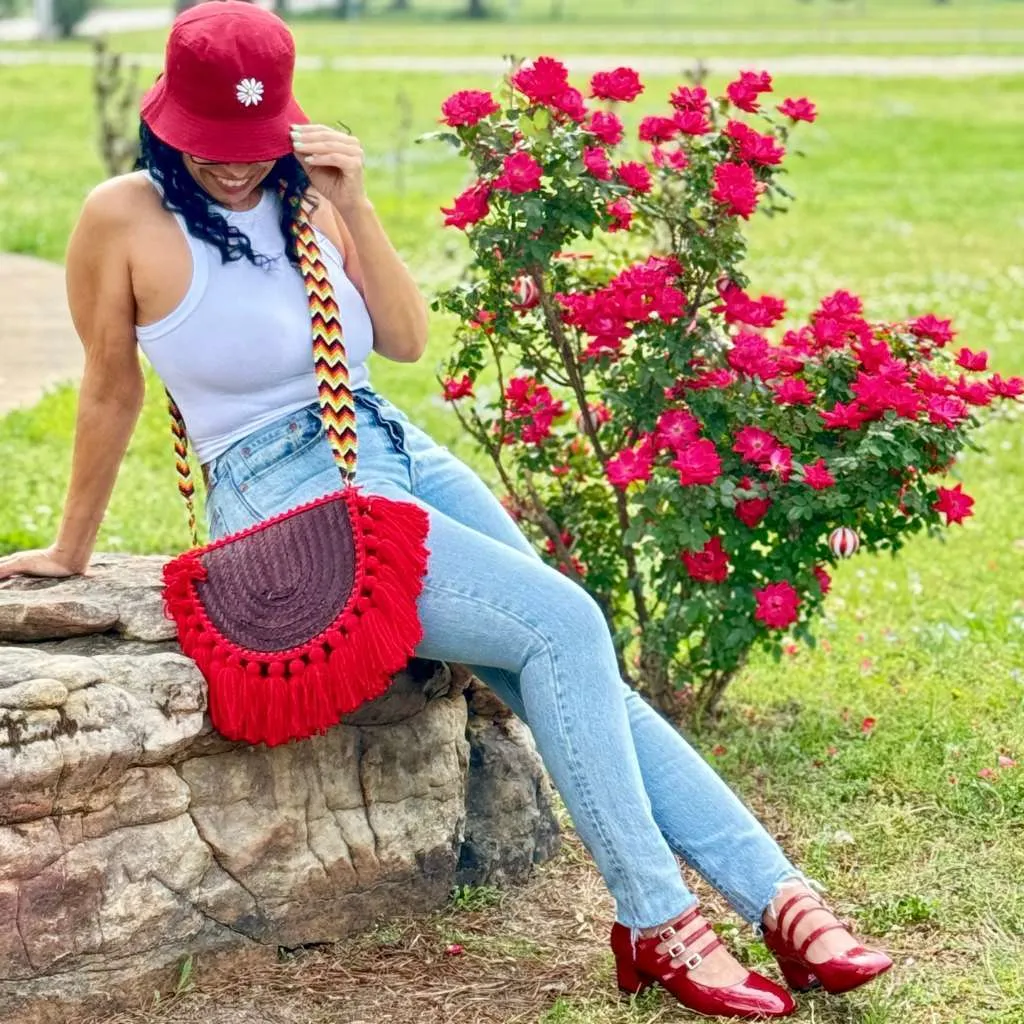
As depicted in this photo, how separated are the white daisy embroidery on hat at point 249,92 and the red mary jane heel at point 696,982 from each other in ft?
5.22

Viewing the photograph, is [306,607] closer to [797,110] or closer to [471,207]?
[471,207]

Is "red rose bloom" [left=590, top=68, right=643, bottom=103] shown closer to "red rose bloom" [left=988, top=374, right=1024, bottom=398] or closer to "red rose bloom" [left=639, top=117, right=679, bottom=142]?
"red rose bloom" [left=639, top=117, right=679, bottom=142]

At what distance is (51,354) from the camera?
350 inches

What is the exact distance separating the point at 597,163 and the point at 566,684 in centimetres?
141

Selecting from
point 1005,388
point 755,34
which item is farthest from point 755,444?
point 755,34

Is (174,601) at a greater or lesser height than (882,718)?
greater

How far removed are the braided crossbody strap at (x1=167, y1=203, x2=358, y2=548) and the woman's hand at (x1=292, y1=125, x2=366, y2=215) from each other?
0.08 m

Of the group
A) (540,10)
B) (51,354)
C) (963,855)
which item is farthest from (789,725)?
(540,10)

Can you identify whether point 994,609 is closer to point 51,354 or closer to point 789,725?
point 789,725

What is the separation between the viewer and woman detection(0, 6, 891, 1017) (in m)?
3.28

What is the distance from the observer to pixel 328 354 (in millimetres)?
3467

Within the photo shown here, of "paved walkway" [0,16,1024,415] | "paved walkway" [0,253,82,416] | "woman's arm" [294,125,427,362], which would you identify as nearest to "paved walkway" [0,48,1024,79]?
"paved walkway" [0,16,1024,415]

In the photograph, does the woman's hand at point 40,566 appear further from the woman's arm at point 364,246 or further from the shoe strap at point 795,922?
the shoe strap at point 795,922

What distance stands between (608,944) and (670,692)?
116 centimetres
